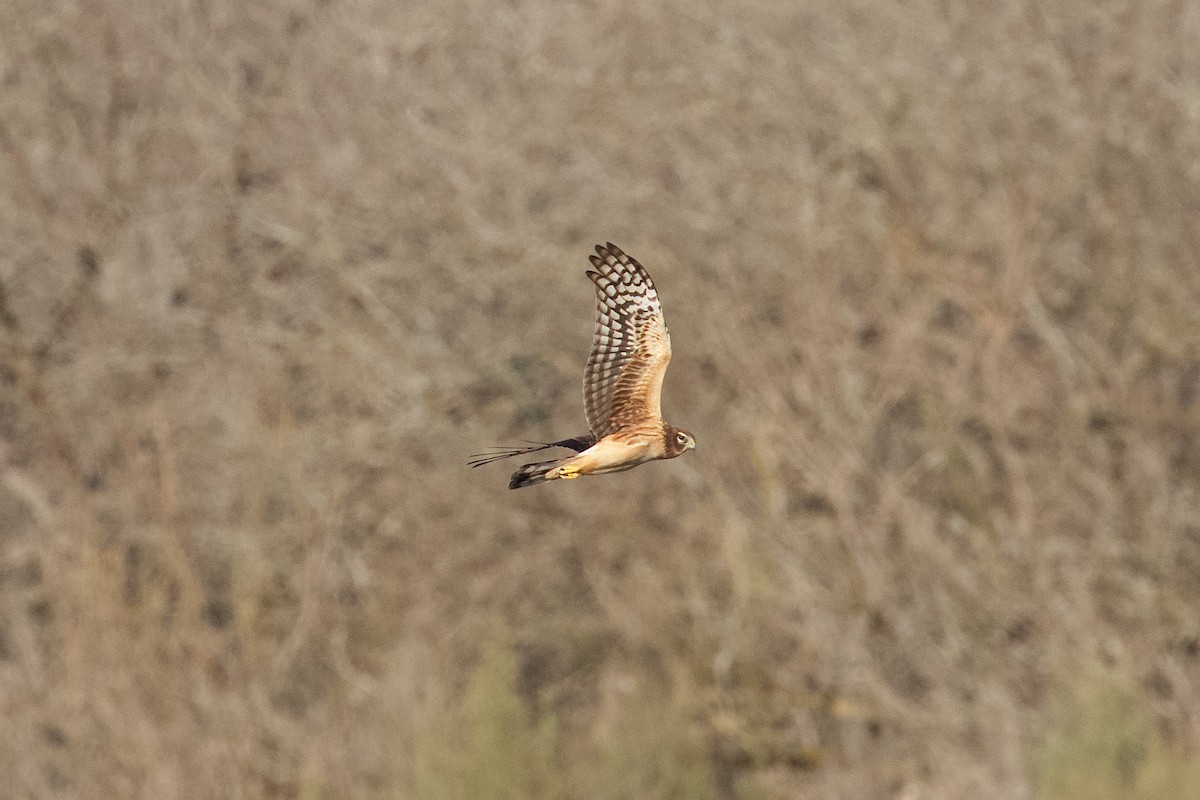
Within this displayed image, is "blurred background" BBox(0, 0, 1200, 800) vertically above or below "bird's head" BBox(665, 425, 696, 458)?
below

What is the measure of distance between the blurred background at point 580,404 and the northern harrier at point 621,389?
17.3 ft

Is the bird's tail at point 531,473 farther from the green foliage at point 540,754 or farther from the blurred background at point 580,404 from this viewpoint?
the green foliage at point 540,754

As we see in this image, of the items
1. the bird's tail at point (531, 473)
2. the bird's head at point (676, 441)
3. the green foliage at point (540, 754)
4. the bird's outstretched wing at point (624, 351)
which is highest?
the bird's tail at point (531, 473)

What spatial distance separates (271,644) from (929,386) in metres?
3.85

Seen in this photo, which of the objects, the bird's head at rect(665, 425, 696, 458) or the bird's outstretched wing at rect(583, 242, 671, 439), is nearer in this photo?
the bird's head at rect(665, 425, 696, 458)

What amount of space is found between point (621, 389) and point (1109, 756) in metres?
6.14

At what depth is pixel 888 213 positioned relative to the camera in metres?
10.7

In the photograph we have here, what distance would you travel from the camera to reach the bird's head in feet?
11.2

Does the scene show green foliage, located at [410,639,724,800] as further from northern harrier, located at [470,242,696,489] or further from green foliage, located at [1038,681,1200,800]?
northern harrier, located at [470,242,696,489]

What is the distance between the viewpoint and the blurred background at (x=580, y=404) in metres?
10.2

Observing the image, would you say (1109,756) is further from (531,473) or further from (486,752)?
(531,473)

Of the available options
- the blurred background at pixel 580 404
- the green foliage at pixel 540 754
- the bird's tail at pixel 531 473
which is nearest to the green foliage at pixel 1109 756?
the blurred background at pixel 580 404

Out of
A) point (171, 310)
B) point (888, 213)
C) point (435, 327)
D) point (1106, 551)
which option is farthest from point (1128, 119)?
point (171, 310)

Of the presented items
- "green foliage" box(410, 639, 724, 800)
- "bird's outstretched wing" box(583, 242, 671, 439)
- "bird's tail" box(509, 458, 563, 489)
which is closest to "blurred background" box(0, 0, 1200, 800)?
"green foliage" box(410, 639, 724, 800)
